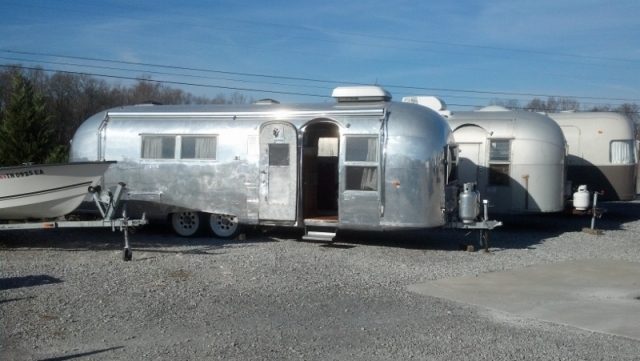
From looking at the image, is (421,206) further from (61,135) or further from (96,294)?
(61,135)

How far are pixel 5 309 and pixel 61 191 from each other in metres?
4.52

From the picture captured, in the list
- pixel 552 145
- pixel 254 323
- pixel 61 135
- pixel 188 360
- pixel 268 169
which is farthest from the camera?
pixel 61 135

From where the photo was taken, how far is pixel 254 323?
7.36 metres

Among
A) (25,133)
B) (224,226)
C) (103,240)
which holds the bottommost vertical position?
(103,240)

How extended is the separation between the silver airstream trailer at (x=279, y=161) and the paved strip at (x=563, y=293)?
231 cm

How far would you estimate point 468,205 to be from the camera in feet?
41.8

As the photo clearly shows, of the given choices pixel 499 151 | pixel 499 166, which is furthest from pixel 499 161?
pixel 499 151

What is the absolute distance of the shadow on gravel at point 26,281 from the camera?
8.92 metres

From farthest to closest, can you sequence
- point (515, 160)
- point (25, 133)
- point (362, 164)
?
point (25, 133)
point (515, 160)
point (362, 164)

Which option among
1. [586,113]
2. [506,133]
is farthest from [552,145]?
[586,113]

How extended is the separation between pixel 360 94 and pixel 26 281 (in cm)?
707

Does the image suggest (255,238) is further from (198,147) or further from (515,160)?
(515,160)

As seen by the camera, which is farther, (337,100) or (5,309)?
(337,100)

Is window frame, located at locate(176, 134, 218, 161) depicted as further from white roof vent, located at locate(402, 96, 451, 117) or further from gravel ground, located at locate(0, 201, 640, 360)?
white roof vent, located at locate(402, 96, 451, 117)
